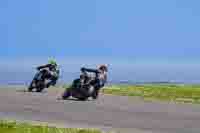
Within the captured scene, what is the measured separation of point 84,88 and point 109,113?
8621mm

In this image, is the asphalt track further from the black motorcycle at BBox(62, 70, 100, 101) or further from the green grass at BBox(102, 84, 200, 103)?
the green grass at BBox(102, 84, 200, 103)

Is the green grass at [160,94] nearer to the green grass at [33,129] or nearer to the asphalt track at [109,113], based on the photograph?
the asphalt track at [109,113]

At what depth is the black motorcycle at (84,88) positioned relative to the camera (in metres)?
35.9

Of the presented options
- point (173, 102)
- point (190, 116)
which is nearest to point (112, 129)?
point (190, 116)

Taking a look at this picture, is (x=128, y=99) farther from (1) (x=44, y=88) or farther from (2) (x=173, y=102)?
(1) (x=44, y=88)

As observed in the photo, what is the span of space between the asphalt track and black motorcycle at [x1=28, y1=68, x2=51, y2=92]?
7127 millimetres

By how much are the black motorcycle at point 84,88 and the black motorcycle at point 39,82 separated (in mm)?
6877

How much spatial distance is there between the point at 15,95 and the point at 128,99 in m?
6.51

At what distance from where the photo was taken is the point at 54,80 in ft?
147

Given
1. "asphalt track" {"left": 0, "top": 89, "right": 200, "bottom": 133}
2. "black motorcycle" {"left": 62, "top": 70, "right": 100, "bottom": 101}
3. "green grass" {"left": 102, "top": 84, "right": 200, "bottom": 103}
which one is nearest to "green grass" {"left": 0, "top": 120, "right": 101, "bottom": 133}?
"asphalt track" {"left": 0, "top": 89, "right": 200, "bottom": 133}

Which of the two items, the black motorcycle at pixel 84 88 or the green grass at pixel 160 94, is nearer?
the black motorcycle at pixel 84 88

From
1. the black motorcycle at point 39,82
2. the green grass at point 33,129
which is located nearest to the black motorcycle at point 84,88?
the black motorcycle at point 39,82

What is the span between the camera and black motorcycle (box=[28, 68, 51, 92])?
43.5 metres

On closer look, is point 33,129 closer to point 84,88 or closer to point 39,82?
point 84,88
